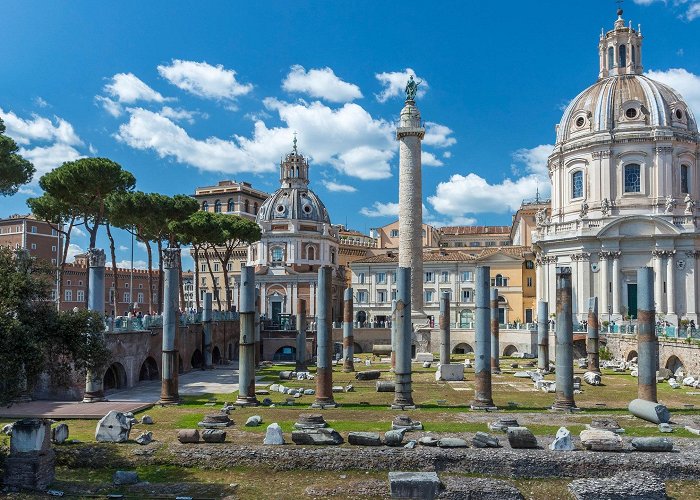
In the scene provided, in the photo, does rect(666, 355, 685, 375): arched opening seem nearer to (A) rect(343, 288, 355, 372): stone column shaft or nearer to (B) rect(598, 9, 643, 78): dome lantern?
(A) rect(343, 288, 355, 372): stone column shaft

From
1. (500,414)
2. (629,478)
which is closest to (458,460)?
(629,478)

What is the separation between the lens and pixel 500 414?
22922 millimetres

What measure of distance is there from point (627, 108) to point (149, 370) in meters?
43.3

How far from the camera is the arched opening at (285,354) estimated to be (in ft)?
179

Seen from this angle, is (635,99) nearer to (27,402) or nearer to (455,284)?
(455,284)

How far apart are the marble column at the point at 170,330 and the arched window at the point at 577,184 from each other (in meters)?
40.3

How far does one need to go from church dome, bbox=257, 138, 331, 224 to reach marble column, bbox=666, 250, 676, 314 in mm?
39394

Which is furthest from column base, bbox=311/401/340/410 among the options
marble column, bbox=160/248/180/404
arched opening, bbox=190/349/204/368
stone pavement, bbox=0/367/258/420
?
arched opening, bbox=190/349/204/368

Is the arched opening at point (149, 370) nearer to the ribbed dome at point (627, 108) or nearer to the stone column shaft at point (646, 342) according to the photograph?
the stone column shaft at point (646, 342)

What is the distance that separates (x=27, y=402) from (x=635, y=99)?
5053cm

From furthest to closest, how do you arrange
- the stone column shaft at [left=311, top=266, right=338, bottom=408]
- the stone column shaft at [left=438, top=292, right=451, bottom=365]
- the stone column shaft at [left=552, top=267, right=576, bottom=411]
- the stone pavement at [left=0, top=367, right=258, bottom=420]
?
1. the stone column shaft at [left=438, top=292, right=451, bottom=365]
2. the stone column shaft at [left=311, top=266, right=338, bottom=408]
3. the stone column shaft at [left=552, top=267, right=576, bottom=411]
4. the stone pavement at [left=0, top=367, right=258, bottom=420]

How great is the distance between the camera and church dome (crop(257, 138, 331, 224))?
7831 centimetres

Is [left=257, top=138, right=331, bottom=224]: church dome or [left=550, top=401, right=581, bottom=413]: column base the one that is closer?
[left=550, top=401, right=581, bottom=413]: column base

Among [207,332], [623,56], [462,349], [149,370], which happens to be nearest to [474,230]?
[623,56]
